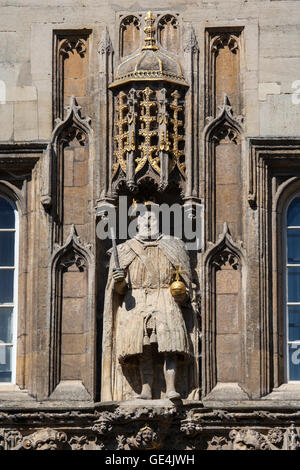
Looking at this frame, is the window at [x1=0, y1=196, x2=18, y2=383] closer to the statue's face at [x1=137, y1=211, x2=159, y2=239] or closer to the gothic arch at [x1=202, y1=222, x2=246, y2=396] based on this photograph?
the statue's face at [x1=137, y1=211, x2=159, y2=239]

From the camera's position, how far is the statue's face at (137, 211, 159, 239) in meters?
28.0

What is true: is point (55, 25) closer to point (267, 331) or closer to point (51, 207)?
point (51, 207)

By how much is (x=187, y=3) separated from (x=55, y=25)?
1524 millimetres

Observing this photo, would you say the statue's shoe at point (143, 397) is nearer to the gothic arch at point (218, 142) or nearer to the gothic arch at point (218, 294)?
the gothic arch at point (218, 294)

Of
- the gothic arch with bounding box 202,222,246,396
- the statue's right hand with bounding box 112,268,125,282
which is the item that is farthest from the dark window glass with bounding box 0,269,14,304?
the gothic arch with bounding box 202,222,246,396

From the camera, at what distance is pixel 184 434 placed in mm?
27094

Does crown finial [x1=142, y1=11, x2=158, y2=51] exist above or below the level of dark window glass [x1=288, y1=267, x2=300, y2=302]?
above

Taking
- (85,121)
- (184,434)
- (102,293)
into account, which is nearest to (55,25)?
(85,121)

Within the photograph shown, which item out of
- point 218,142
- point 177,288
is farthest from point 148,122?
point 177,288

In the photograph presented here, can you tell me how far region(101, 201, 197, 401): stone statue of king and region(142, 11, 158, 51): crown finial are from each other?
6.48 ft

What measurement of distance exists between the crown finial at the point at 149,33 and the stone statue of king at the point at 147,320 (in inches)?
77.7

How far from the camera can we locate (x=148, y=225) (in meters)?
28.0

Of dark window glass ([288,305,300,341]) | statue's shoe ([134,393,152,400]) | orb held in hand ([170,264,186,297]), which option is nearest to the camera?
statue's shoe ([134,393,152,400])

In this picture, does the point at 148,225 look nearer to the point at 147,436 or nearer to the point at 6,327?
the point at 6,327
